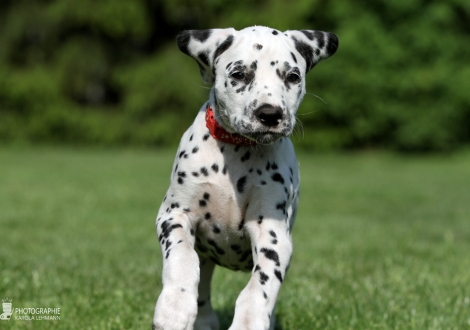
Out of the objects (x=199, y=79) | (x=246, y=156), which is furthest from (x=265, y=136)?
(x=199, y=79)

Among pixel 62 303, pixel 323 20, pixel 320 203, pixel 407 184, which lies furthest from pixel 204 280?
pixel 323 20

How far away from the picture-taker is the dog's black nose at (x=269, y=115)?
4227 mm

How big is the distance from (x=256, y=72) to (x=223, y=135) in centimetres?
50

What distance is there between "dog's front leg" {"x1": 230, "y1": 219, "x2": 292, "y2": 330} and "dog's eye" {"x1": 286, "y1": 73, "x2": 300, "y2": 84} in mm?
894

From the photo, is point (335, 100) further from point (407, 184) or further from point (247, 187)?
point (247, 187)

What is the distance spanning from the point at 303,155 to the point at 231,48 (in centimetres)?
3064

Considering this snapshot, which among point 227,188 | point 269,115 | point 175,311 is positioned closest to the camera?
point 175,311

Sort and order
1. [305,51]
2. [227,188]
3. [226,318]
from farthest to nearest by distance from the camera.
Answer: [226,318]
[305,51]
[227,188]

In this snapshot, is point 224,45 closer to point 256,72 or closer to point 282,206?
point 256,72

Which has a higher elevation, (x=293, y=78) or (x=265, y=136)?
(x=293, y=78)

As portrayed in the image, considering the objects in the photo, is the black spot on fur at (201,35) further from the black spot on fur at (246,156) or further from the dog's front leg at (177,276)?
the dog's front leg at (177,276)

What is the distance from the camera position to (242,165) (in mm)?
4660
